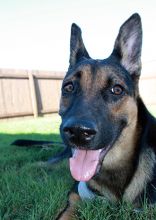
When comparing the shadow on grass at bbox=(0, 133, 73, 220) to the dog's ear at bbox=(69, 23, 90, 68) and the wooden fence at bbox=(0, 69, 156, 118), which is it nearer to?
the dog's ear at bbox=(69, 23, 90, 68)

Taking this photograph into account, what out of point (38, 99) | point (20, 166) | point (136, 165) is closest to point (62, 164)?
point (20, 166)

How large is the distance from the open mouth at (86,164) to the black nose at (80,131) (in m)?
0.31

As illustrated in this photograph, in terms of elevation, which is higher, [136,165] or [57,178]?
[136,165]

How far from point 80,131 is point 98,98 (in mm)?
613

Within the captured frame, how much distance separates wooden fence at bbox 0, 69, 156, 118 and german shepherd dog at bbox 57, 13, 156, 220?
10117 mm

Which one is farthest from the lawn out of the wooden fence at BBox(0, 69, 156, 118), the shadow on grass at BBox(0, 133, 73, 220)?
the wooden fence at BBox(0, 69, 156, 118)

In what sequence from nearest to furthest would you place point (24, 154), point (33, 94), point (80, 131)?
point (80, 131)
point (24, 154)
point (33, 94)

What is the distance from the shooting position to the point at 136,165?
3371 mm

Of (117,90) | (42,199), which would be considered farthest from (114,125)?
(42,199)

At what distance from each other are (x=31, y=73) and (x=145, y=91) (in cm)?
721

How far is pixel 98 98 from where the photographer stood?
3227 millimetres

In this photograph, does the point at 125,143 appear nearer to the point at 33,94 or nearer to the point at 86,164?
the point at 86,164

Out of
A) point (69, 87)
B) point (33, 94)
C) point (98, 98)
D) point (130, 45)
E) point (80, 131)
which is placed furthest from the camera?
point (33, 94)

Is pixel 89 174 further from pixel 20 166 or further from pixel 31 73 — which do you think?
pixel 31 73
